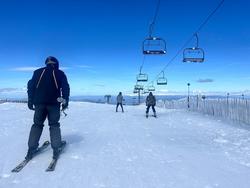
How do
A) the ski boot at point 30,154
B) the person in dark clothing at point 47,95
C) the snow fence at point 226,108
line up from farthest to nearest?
the snow fence at point 226,108
the person in dark clothing at point 47,95
the ski boot at point 30,154

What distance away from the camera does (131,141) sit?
27.7 feet

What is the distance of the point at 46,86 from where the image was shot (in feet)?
20.5

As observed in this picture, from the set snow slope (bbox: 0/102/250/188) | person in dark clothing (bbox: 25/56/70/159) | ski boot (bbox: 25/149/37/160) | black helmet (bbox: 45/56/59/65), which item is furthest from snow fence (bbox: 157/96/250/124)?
ski boot (bbox: 25/149/37/160)

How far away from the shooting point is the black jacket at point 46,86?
6.25 metres

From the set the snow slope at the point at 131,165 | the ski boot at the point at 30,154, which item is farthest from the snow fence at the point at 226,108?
the ski boot at the point at 30,154

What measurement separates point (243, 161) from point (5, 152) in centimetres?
487

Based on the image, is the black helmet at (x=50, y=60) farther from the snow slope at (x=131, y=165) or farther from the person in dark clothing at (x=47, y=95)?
the snow slope at (x=131, y=165)

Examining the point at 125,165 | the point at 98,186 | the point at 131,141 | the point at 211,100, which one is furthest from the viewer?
the point at 211,100

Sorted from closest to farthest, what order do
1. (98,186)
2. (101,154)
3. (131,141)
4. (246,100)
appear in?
(98,186) → (101,154) → (131,141) → (246,100)

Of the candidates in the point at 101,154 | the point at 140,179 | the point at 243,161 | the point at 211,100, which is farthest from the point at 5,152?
the point at 211,100

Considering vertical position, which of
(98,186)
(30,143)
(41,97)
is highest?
(41,97)

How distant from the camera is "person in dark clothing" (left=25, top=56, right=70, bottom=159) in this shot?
625 centimetres

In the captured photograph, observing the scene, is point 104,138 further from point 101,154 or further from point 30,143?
point 30,143

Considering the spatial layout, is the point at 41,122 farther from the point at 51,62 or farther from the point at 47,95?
the point at 51,62
